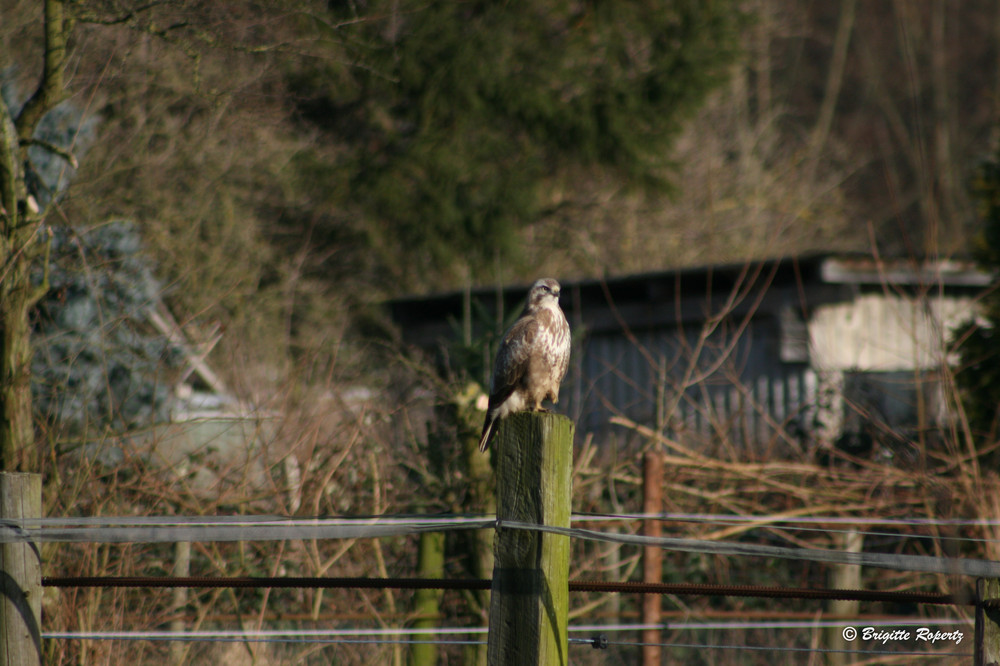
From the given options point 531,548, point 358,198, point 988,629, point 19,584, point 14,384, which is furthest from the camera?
point 358,198

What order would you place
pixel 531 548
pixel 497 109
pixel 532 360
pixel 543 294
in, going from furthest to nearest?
1. pixel 497 109
2. pixel 543 294
3. pixel 532 360
4. pixel 531 548

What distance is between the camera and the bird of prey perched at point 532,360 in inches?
174

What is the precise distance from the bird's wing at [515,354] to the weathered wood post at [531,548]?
5.14 ft

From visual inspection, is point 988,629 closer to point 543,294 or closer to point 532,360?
point 532,360

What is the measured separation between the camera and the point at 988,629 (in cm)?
255

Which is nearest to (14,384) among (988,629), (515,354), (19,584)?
(19,584)

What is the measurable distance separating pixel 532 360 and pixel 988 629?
221cm

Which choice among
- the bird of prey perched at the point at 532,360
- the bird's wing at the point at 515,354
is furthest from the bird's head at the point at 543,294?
the bird's wing at the point at 515,354

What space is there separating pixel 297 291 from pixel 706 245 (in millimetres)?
7273

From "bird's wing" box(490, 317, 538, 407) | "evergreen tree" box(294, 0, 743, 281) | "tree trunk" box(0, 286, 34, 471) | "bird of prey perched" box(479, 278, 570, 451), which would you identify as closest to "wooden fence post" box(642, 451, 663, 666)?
"bird of prey perched" box(479, 278, 570, 451)

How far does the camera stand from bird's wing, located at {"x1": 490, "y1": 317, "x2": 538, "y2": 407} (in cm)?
442

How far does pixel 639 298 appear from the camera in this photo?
11.2 m

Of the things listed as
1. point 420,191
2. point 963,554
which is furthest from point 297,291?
point 963,554

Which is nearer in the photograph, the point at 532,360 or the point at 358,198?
the point at 532,360
